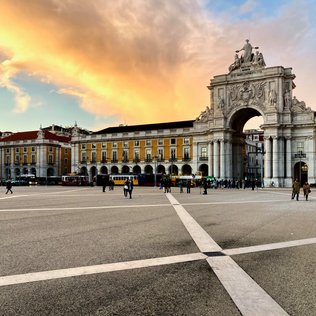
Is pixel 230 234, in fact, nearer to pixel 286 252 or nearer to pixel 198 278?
pixel 286 252

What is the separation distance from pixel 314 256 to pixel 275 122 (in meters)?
58.6

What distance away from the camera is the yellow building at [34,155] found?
98.9 metres

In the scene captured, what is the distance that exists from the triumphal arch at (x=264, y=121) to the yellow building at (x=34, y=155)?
→ 1796 inches

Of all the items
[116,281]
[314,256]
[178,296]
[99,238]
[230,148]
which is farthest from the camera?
[230,148]

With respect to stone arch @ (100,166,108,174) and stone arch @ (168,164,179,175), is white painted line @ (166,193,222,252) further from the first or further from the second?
stone arch @ (100,166,108,174)

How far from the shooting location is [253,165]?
118 m

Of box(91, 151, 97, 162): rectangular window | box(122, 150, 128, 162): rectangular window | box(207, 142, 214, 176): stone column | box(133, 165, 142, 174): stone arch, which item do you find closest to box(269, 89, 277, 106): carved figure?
box(207, 142, 214, 176): stone column

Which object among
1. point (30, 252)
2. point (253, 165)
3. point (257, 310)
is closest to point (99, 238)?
point (30, 252)

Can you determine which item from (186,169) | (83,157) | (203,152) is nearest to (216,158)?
(203,152)

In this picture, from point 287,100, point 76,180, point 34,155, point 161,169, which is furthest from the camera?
point 34,155

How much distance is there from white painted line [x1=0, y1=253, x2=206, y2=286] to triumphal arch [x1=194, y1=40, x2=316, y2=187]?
178 ft

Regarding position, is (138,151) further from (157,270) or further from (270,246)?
(157,270)

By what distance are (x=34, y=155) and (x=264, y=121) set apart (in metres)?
64.0

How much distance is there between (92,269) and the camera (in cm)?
674
